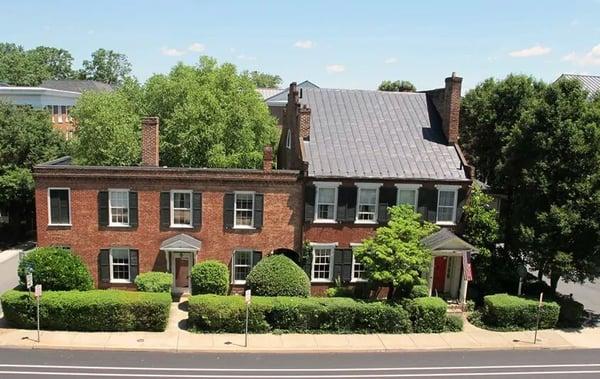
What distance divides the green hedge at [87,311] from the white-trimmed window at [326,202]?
8974 mm

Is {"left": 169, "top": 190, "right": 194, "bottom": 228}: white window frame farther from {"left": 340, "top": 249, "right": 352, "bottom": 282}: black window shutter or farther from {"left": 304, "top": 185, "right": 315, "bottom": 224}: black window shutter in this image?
{"left": 340, "top": 249, "right": 352, "bottom": 282}: black window shutter

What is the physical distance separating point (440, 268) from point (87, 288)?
1815 cm

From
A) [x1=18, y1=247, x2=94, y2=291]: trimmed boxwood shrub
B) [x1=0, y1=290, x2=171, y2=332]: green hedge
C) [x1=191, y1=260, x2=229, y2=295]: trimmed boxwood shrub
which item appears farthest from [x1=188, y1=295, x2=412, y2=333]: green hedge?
[x1=18, y1=247, x2=94, y2=291]: trimmed boxwood shrub

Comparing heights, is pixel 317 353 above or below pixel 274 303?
below

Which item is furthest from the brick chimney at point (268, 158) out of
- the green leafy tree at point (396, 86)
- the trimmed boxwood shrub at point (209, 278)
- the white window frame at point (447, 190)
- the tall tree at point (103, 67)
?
the tall tree at point (103, 67)

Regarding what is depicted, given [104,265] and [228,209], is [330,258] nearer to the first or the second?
[228,209]

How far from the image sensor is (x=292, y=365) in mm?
20453

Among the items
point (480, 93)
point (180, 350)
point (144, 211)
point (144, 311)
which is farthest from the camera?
point (480, 93)

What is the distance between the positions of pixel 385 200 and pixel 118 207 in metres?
13.8

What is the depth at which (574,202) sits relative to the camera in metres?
24.4

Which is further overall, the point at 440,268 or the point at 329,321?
the point at 440,268

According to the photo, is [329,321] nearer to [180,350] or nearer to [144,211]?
[180,350]

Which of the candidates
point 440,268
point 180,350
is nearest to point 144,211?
A: point 180,350

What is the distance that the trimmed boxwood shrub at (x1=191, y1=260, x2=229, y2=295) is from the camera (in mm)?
25562
